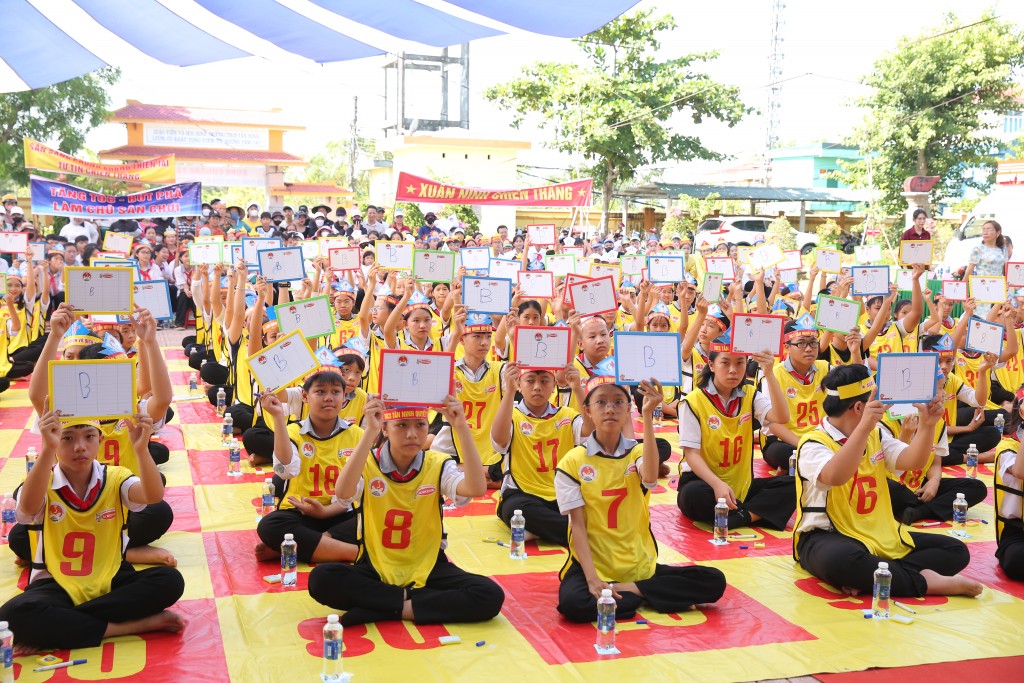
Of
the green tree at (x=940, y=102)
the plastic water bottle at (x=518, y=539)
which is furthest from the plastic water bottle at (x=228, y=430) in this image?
the green tree at (x=940, y=102)

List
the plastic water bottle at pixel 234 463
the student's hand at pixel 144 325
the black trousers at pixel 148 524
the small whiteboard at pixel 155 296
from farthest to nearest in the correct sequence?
the plastic water bottle at pixel 234 463 → the small whiteboard at pixel 155 296 → the black trousers at pixel 148 524 → the student's hand at pixel 144 325

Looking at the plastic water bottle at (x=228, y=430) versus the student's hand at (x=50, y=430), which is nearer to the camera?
the student's hand at (x=50, y=430)

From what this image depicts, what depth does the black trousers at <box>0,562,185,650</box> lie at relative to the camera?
4301 millimetres

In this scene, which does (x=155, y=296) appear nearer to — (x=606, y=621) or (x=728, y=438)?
(x=728, y=438)

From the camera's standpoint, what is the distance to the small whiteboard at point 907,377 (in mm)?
5129

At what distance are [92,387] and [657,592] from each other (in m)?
2.92

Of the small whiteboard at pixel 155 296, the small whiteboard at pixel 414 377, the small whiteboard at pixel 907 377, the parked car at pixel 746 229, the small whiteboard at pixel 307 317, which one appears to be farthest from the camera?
the parked car at pixel 746 229

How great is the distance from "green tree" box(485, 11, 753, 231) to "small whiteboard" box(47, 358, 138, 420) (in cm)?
2433

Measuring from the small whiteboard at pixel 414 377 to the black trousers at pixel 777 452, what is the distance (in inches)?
160

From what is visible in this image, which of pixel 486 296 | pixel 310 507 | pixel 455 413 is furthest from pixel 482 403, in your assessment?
pixel 455 413

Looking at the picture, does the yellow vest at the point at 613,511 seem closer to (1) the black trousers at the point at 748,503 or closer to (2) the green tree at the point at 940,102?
(1) the black trousers at the point at 748,503

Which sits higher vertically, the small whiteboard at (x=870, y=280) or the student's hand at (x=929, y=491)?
the small whiteboard at (x=870, y=280)

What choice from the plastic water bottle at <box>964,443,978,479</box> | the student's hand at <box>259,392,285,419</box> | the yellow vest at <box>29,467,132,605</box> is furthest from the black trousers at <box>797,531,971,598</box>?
the yellow vest at <box>29,467,132,605</box>

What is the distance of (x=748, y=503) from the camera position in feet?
21.9
